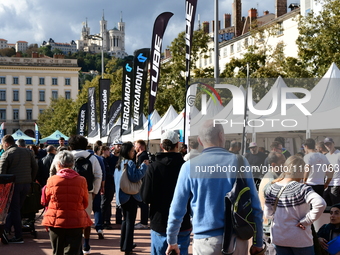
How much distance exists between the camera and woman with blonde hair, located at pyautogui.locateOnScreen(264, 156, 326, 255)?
5.41 meters

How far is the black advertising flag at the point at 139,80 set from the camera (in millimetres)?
19766

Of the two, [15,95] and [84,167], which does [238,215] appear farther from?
[15,95]

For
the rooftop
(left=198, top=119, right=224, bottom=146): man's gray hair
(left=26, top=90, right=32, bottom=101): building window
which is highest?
the rooftop

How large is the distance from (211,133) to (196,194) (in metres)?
0.54

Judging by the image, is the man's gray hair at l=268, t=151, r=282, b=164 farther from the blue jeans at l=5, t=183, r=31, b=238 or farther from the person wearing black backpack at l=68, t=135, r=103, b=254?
the blue jeans at l=5, t=183, r=31, b=238

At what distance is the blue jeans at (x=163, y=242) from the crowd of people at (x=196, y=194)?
0.01 m

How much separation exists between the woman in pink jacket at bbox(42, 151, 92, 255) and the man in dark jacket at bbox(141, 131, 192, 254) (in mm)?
821

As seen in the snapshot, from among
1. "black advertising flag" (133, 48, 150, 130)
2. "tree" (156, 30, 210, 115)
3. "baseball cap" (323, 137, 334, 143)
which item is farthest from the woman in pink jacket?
"tree" (156, 30, 210, 115)

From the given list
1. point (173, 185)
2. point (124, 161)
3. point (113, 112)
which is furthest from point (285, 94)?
point (113, 112)

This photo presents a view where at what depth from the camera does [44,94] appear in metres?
112

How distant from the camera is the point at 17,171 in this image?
10117 millimetres

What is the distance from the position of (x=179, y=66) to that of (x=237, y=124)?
2902 centimetres

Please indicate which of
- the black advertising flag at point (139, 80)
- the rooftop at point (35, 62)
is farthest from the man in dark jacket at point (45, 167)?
the rooftop at point (35, 62)

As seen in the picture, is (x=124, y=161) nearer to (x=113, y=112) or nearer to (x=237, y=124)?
(x=237, y=124)
